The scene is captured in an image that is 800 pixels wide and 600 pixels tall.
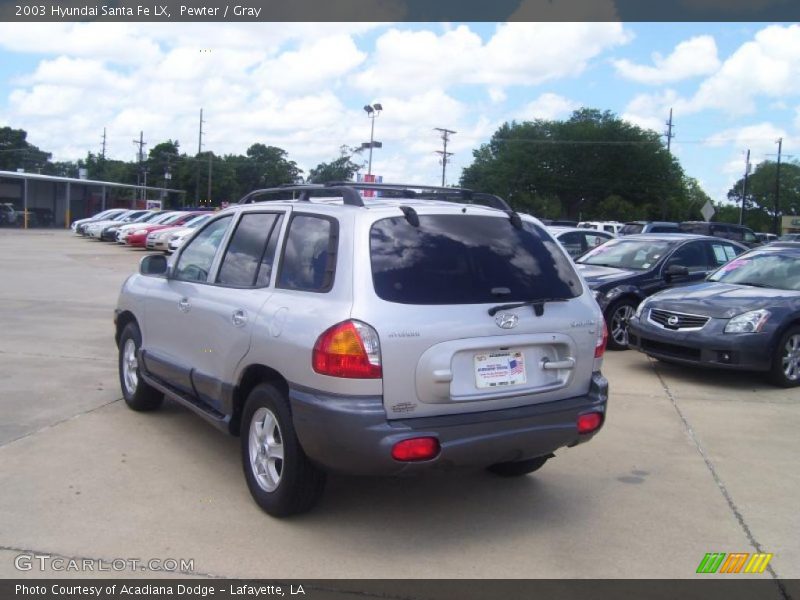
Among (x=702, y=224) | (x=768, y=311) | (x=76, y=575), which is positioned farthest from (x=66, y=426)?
(x=702, y=224)

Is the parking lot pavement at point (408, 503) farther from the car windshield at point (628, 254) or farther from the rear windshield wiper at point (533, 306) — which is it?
the car windshield at point (628, 254)

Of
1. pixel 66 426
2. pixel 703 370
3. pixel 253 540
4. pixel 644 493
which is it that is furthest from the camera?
pixel 703 370

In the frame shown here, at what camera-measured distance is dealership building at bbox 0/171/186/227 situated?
57781 mm

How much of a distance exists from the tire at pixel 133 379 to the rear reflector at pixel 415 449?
10.6ft

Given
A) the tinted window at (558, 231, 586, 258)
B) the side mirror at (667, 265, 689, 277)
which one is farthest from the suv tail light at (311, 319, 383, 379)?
the tinted window at (558, 231, 586, 258)

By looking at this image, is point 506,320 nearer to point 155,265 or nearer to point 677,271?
point 155,265

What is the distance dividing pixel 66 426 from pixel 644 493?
4344 millimetres

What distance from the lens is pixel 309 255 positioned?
4.35 meters

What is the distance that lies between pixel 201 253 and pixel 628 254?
7.79 metres

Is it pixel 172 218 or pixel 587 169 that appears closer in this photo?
pixel 172 218

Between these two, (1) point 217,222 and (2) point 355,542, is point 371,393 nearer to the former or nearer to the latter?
(2) point 355,542

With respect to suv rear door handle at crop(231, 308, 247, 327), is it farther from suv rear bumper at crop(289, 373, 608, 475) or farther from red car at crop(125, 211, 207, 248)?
red car at crop(125, 211, 207, 248)

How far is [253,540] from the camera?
13.4ft
